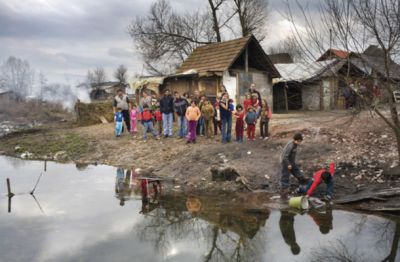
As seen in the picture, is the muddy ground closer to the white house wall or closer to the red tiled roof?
the red tiled roof

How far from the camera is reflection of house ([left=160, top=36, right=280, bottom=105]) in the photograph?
20062 millimetres

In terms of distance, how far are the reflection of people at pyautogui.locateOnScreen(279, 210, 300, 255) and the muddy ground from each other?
1.52 metres

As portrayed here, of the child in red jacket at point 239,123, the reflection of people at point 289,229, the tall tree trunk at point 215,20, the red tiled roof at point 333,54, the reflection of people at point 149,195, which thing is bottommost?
the reflection of people at point 289,229

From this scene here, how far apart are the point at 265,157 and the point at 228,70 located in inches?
375

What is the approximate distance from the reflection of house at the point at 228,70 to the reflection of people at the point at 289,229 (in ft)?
39.2

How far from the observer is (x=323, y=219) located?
8.13 metres

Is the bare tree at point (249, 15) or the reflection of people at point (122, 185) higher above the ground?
the bare tree at point (249, 15)

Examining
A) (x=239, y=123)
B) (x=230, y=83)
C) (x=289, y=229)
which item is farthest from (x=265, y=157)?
(x=230, y=83)

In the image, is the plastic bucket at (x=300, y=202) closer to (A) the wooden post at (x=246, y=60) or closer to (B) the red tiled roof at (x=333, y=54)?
(B) the red tiled roof at (x=333, y=54)

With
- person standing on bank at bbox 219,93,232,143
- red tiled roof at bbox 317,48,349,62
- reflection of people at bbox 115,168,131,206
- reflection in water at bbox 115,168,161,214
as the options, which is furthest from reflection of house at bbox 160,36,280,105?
red tiled roof at bbox 317,48,349,62

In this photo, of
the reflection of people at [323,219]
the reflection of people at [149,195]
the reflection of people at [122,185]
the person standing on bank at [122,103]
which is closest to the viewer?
the reflection of people at [323,219]

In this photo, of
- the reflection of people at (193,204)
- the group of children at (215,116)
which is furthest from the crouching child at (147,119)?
the reflection of people at (193,204)

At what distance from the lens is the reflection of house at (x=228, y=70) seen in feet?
65.8

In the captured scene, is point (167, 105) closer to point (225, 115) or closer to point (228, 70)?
point (225, 115)
